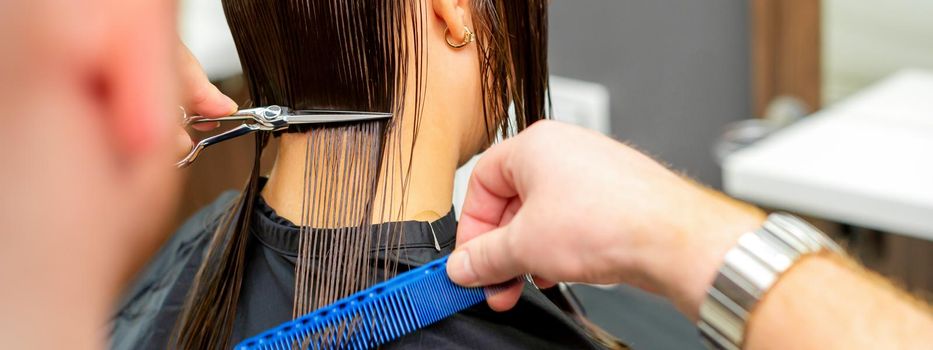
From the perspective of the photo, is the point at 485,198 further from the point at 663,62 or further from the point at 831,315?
the point at 663,62

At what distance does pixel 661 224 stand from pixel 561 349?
26 cm

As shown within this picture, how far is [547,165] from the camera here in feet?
2.45

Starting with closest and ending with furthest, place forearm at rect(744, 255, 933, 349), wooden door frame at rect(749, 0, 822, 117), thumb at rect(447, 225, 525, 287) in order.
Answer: forearm at rect(744, 255, 933, 349)
thumb at rect(447, 225, 525, 287)
wooden door frame at rect(749, 0, 822, 117)

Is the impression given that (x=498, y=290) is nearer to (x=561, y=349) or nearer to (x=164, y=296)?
(x=561, y=349)

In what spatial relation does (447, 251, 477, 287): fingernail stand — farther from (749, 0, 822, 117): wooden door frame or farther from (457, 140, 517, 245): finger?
(749, 0, 822, 117): wooden door frame

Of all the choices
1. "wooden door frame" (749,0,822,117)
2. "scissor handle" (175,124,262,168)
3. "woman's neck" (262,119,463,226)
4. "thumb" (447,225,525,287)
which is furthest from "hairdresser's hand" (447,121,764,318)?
"wooden door frame" (749,0,822,117)

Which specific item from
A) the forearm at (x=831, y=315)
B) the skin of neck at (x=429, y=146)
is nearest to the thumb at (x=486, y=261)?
the skin of neck at (x=429, y=146)

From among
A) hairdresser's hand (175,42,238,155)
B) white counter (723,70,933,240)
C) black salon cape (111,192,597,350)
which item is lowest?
white counter (723,70,933,240)

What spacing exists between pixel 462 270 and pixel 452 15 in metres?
0.26

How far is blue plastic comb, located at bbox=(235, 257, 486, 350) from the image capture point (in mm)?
804

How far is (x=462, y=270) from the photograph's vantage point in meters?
0.80

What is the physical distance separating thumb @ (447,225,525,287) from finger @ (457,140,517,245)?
44mm

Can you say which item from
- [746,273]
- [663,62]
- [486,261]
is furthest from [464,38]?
[663,62]

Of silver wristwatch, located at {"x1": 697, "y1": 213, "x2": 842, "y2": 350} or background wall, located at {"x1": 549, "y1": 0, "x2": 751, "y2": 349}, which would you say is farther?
background wall, located at {"x1": 549, "y1": 0, "x2": 751, "y2": 349}
